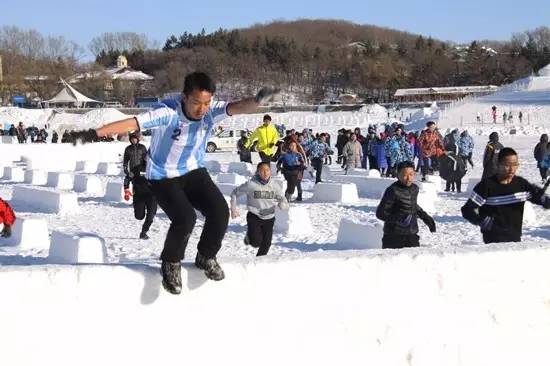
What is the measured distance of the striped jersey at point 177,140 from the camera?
179 inches

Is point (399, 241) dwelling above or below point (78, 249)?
above

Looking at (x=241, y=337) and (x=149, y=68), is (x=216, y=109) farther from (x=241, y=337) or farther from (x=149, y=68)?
(x=149, y=68)

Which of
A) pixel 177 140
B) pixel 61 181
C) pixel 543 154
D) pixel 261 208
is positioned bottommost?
pixel 61 181

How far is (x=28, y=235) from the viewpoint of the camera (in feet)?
38.5

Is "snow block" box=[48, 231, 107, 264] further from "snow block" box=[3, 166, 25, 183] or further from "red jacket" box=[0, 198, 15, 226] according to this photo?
"snow block" box=[3, 166, 25, 183]

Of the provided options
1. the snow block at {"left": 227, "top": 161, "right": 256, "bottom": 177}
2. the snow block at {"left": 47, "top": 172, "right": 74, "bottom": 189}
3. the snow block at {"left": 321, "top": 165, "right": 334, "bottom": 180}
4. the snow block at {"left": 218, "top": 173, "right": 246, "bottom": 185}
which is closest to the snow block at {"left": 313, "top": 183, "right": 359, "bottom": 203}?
the snow block at {"left": 218, "top": 173, "right": 246, "bottom": 185}

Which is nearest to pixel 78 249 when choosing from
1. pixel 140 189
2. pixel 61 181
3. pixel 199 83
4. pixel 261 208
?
pixel 140 189

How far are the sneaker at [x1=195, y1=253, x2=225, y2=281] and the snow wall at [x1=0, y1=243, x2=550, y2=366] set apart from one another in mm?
64

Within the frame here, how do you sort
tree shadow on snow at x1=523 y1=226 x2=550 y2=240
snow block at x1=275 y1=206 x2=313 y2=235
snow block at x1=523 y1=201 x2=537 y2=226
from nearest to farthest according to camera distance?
tree shadow on snow at x1=523 y1=226 x2=550 y2=240 < snow block at x1=275 y1=206 x2=313 y2=235 < snow block at x1=523 y1=201 x2=537 y2=226

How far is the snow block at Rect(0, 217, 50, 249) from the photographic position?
11.7 m

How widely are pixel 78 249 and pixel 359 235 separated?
145 inches

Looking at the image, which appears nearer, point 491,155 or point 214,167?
point 491,155

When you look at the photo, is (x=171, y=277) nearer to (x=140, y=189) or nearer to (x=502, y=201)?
(x=502, y=201)

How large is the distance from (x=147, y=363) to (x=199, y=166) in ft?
3.72
